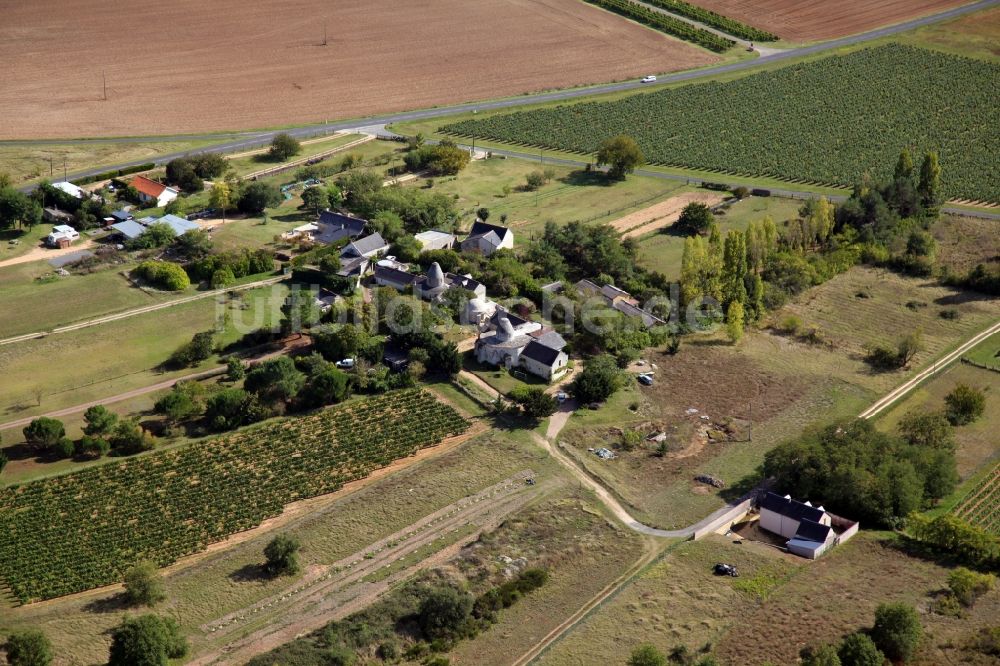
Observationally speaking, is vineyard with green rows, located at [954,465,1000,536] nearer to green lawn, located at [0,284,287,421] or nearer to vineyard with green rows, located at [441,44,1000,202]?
green lawn, located at [0,284,287,421]

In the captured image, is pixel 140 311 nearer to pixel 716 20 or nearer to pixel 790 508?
pixel 790 508

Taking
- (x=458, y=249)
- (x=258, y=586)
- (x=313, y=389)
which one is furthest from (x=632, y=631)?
(x=458, y=249)

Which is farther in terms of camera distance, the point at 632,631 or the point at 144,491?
the point at 144,491

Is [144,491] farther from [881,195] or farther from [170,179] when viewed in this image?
[881,195]

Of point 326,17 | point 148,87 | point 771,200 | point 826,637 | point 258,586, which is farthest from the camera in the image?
point 326,17

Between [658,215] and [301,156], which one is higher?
[301,156]

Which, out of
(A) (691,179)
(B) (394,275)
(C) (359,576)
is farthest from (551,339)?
(A) (691,179)

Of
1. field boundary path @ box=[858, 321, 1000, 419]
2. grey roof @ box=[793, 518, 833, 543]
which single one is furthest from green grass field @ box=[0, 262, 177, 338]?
field boundary path @ box=[858, 321, 1000, 419]

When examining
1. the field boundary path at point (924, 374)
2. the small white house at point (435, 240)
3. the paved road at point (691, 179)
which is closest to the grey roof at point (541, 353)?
the field boundary path at point (924, 374)
